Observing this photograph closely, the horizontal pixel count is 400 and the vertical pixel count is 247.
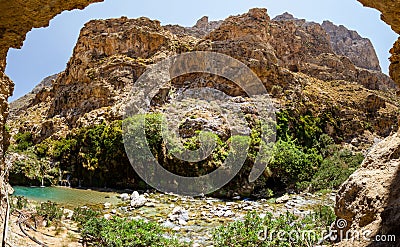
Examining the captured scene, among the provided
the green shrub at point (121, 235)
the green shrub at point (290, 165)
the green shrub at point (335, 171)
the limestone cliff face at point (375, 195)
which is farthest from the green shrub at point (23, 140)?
the limestone cliff face at point (375, 195)

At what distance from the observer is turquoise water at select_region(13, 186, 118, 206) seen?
15.9m

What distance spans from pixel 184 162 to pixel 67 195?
6.77 meters

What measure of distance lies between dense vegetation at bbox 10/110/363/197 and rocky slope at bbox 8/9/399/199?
74.5 inches

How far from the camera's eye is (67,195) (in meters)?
17.7

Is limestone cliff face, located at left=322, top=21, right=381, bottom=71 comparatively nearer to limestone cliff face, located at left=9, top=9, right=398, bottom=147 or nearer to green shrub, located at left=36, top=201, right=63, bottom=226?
limestone cliff face, located at left=9, top=9, right=398, bottom=147

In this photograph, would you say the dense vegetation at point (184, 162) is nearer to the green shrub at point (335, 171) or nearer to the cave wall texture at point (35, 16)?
the green shrub at point (335, 171)

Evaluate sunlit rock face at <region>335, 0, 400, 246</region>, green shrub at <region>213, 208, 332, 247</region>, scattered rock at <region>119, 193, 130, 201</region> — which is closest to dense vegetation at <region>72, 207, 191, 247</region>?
green shrub at <region>213, 208, 332, 247</region>

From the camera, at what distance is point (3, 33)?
452cm

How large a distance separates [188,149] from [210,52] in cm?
1353

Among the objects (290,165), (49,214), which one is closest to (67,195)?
(49,214)

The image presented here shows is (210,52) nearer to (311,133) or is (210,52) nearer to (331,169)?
(311,133)

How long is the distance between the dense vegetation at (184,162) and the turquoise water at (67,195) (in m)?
2.17

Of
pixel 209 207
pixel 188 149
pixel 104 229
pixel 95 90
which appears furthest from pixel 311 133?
pixel 104 229

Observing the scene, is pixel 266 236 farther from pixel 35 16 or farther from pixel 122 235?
pixel 35 16
